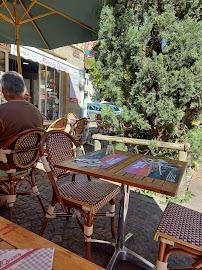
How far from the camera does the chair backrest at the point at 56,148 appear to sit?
1.87 metres

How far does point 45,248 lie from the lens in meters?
0.80

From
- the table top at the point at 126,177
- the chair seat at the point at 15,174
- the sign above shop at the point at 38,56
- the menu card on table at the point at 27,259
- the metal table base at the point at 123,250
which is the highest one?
the sign above shop at the point at 38,56

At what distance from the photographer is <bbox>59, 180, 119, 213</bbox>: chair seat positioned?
1705 mm

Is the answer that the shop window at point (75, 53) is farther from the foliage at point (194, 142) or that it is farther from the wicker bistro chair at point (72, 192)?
the wicker bistro chair at point (72, 192)

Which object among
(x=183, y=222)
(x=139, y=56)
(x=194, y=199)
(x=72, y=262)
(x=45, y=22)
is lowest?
(x=194, y=199)

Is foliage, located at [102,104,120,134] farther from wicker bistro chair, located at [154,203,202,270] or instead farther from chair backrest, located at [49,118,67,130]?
wicker bistro chair, located at [154,203,202,270]

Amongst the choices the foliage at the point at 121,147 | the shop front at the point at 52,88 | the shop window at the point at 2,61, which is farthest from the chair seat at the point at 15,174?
the shop front at the point at 52,88

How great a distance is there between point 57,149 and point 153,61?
6.65 ft

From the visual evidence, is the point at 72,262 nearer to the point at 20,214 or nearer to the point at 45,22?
the point at 20,214

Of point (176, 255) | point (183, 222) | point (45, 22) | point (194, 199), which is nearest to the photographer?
point (183, 222)

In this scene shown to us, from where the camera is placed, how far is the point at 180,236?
51.3 inches

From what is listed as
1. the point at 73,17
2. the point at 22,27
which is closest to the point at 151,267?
the point at 73,17

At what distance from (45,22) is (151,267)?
458 cm

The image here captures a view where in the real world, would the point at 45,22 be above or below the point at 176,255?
above
